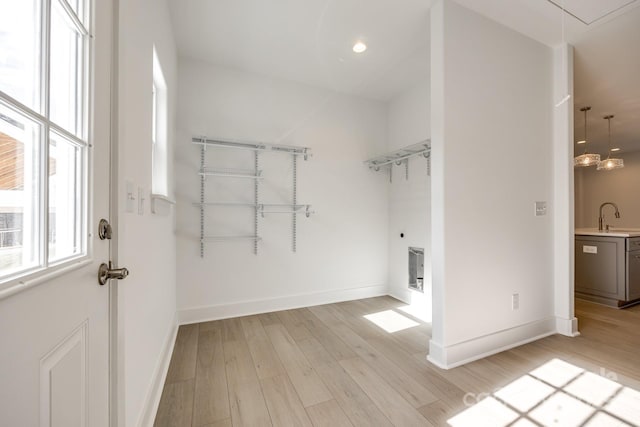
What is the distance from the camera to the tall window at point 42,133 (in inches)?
18.0

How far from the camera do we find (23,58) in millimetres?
491

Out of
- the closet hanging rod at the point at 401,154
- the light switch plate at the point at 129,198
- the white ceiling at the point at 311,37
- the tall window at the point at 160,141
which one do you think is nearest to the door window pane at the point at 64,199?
the light switch plate at the point at 129,198

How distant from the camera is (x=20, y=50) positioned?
48cm

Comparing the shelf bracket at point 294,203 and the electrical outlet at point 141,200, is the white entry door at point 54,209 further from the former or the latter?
the shelf bracket at point 294,203

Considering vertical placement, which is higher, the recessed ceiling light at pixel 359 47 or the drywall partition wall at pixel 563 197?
the recessed ceiling light at pixel 359 47

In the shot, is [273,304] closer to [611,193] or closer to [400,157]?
[400,157]

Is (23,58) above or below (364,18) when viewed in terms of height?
below

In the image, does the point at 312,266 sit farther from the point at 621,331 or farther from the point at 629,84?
the point at 629,84

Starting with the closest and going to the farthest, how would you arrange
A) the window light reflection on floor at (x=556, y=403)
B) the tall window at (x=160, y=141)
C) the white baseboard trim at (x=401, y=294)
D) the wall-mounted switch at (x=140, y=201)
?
the wall-mounted switch at (x=140, y=201) < the window light reflection on floor at (x=556, y=403) < the tall window at (x=160, y=141) < the white baseboard trim at (x=401, y=294)

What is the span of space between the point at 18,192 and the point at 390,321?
107 inches

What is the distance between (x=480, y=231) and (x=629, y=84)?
293cm

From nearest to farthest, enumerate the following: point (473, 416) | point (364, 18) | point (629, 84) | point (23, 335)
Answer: point (23, 335)
point (473, 416)
point (364, 18)
point (629, 84)

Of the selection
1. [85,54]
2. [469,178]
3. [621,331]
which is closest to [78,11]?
[85,54]

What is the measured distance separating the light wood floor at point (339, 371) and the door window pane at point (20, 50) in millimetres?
1545
